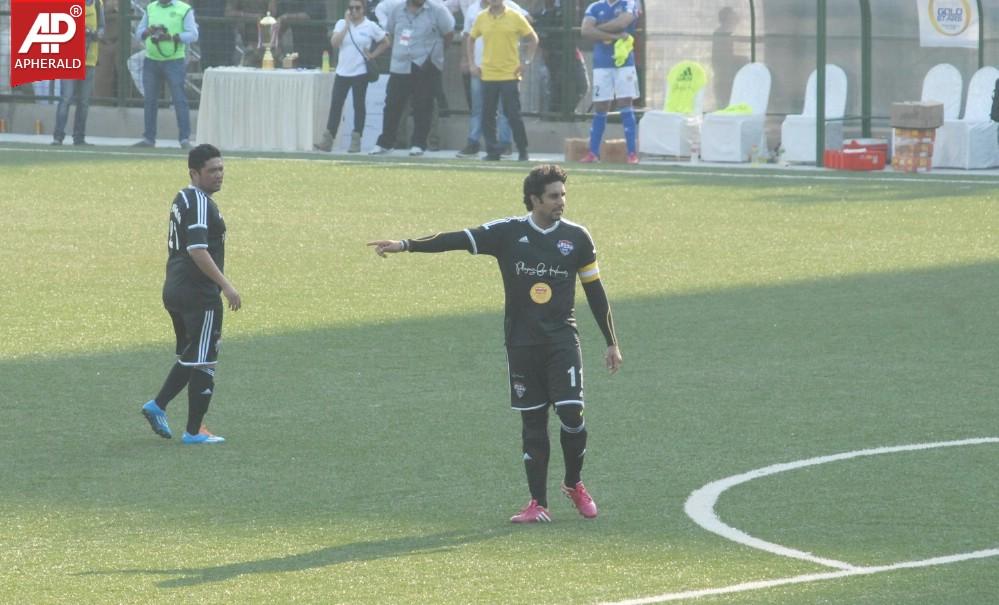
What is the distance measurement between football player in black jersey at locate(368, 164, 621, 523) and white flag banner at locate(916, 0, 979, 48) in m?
19.0

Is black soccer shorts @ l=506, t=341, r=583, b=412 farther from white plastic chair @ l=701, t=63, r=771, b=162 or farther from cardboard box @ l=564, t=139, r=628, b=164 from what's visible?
white plastic chair @ l=701, t=63, r=771, b=162

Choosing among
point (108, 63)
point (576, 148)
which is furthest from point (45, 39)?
point (576, 148)

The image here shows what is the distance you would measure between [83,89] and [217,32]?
10.5ft

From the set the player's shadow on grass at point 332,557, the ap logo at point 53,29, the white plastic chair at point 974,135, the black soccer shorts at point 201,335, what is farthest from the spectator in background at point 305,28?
the player's shadow on grass at point 332,557

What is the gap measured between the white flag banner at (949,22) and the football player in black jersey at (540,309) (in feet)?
62.4

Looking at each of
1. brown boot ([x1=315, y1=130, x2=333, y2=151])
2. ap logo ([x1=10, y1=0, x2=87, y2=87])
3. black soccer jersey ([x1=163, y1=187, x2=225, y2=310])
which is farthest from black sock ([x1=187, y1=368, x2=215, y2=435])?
ap logo ([x1=10, y1=0, x2=87, y2=87])

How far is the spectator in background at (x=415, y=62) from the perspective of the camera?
87.8 feet

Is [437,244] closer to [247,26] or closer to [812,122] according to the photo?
[812,122]

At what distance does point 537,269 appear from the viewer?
8.22 meters

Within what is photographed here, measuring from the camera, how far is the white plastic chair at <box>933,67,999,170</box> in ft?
80.7

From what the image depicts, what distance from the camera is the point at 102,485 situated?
29.8 feet

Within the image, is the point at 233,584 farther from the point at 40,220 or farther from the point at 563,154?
the point at 563,154

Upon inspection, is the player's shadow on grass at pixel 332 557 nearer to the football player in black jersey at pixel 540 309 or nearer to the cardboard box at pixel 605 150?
the football player in black jersey at pixel 540 309

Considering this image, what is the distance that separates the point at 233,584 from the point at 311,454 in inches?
102
